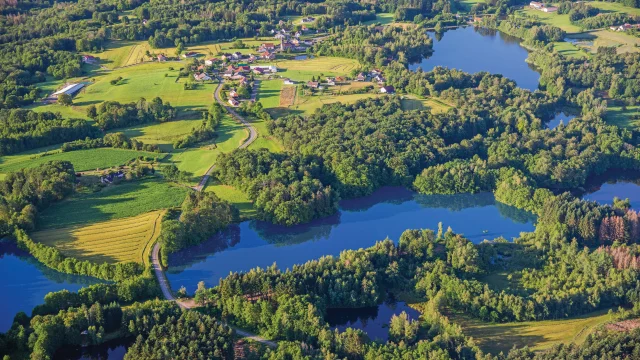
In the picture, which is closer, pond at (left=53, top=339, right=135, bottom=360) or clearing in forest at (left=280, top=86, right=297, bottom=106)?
pond at (left=53, top=339, right=135, bottom=360)

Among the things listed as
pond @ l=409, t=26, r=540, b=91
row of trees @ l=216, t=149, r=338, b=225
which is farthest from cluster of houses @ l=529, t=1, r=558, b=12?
row of trees @ l=216, t=149, r=338, b=225

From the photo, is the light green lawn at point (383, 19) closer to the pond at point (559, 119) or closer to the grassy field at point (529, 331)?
the pond at point (559, 119)

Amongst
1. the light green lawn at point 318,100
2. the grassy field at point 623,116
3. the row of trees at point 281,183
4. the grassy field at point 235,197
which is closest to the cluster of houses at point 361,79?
the light green lawn at point 318,100

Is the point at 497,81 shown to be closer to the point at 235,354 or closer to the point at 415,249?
the point at 415,249

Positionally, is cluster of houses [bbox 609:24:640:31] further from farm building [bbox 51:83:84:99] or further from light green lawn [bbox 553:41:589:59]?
farm building [bbox 51:83:84:99]

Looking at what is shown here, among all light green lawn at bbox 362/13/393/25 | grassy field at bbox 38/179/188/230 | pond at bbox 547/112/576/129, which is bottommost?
pond at bbox 547/112/576/129

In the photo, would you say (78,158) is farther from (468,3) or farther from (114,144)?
(468,3)

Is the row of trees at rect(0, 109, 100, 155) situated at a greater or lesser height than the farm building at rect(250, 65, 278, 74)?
lesser
